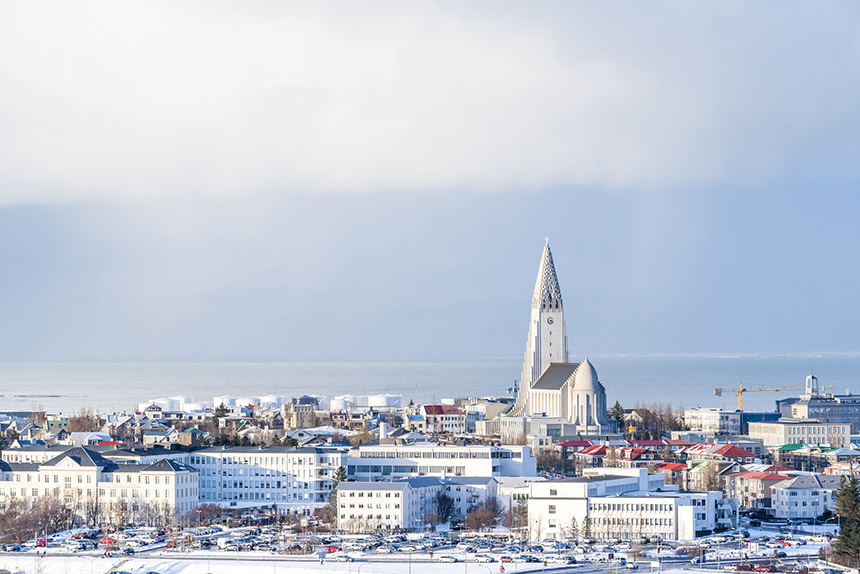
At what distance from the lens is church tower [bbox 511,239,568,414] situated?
6378 inches

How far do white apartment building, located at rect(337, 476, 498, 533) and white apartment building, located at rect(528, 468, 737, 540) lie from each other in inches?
212

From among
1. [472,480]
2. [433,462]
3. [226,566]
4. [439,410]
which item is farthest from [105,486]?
[439,410]

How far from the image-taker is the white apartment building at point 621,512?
79.5m

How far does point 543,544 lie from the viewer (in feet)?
250

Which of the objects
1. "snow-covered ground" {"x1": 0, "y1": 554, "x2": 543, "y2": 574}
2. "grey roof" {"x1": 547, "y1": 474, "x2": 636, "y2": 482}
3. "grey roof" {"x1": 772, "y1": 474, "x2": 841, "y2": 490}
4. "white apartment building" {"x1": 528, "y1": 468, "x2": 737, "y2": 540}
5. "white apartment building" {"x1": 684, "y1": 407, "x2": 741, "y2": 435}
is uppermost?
"white apartment building" {"x1": 684, "y1": 407, "x2": 741, "y2": 435}

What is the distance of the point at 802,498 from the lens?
8862cm

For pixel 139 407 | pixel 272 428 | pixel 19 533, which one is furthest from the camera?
pixel 139 407

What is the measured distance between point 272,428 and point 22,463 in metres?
48.4

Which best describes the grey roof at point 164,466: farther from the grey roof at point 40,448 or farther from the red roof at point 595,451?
the red roof at point 595,451

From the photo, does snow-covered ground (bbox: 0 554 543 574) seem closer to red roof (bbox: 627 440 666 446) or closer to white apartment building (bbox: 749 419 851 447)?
red roof (bbox: 627 440 666 446)

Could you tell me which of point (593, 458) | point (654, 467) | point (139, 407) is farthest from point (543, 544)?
point (139, 407)

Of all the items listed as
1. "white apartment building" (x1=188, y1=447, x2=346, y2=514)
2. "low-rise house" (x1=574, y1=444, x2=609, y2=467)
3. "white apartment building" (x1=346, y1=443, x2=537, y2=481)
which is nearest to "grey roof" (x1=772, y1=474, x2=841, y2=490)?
"white apartment building" (x1=346, y1=443, x2=537, y2=481)

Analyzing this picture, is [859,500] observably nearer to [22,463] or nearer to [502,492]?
[502,492]

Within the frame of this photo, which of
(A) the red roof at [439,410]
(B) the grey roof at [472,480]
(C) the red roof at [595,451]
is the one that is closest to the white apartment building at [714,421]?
(A) the red roof at [439,410]
